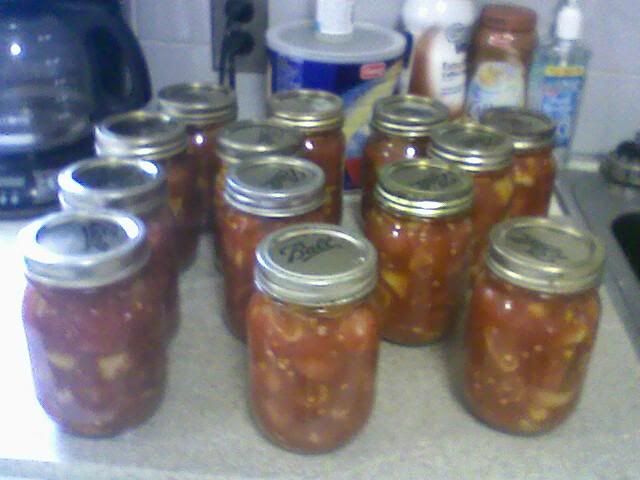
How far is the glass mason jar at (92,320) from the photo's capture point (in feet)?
1.68

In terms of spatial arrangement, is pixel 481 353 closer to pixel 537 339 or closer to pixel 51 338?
pixel 537 339

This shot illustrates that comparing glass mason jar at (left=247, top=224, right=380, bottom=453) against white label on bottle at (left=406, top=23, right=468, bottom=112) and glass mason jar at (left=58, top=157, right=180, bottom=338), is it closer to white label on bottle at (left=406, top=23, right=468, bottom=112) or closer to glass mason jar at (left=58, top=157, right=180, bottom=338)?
glass mason jar at (left=58, top=157, right=180, bottom=338)

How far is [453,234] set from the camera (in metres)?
0.65

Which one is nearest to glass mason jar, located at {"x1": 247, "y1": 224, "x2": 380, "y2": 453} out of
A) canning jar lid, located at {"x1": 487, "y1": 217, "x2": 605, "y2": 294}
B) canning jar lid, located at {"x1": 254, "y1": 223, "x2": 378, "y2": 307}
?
canning jar lid, located at {"x1": 254, "y1": 223, "x2": 378, "y2": 307}

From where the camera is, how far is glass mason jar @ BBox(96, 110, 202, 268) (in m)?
0.70

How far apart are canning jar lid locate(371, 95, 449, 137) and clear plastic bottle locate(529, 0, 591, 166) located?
0.21 meters

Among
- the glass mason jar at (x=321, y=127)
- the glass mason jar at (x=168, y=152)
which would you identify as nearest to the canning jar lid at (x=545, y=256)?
the glass mason jar at (x=321, y=127)

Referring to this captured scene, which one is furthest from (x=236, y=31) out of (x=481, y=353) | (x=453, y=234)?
(x=481, y=353)

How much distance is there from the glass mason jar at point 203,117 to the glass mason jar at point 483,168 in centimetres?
23

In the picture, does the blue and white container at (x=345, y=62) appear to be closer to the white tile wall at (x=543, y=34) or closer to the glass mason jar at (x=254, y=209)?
the white tile wall at (x=543, y=34)

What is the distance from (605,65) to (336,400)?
0.69 meters

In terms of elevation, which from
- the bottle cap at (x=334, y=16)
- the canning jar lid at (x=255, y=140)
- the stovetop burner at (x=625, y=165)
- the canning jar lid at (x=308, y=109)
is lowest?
the stovetop burner at (x=625, y=165)

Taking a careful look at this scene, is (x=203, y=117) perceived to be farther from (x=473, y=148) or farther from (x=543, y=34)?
(x=543, y=34)

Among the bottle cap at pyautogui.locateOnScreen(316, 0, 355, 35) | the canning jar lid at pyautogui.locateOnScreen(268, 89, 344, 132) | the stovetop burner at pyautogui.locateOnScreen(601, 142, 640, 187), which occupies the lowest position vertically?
the stovetop burner at pyautogui.locateOnScreen(601, 142, 640, 187)
